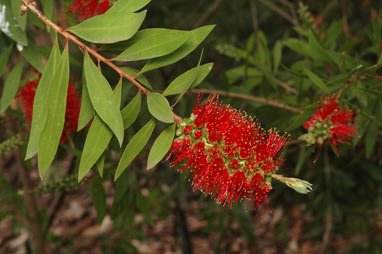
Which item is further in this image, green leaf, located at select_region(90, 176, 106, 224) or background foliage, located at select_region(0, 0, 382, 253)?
green leaf, located at select_region(90, 176, 106, 224)

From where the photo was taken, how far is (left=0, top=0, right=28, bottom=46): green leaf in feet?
4.03

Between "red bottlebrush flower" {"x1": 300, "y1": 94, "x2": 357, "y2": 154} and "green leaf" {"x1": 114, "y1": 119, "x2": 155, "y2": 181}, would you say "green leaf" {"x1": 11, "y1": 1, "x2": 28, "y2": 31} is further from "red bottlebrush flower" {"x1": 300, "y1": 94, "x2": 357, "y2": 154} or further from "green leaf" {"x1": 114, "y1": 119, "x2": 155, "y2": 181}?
"red bottlebrush flower" {"x1": 300, "y1": 94, "x2": 357, "y2": 154}

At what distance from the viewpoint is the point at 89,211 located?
4039 mm

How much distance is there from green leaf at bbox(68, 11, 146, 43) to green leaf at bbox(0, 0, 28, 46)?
316mm

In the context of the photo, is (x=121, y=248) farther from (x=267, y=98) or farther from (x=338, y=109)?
(x=338, y=109)

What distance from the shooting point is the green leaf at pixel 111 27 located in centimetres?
96

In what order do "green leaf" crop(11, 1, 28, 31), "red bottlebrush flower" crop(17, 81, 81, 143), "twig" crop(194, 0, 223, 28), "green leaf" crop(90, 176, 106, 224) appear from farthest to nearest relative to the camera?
"twig" crop(194, 0, 223, 28) < "green leaf" crop(90, 176, 106, 224) < "red bottlebrush flower" crop(17, 81, 81, 143) < "green leaf" crop(11, 1, 28, 31)

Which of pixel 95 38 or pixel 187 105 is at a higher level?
pixel 95 38

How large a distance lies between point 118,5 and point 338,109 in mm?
729

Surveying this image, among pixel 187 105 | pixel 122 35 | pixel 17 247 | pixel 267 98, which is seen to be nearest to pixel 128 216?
pixel 187 105

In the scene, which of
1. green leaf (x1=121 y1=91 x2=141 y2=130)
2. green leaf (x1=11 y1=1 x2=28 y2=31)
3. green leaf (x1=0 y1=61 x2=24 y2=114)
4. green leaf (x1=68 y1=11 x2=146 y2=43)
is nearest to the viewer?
green leaf (x1=68 y1=11 x2=146 y2=43)

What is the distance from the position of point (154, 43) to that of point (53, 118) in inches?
11.2

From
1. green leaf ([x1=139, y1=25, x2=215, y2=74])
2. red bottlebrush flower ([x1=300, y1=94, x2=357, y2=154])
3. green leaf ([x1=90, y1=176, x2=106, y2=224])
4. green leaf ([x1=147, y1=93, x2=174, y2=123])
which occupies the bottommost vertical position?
green leaf ([x1=90, y1=176, x2=106, y2=224])

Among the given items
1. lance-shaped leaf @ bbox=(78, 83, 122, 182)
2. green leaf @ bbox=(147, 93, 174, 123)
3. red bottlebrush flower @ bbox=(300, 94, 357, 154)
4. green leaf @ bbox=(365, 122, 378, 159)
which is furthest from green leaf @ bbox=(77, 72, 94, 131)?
green leaf @ bbox=(365, 122, 378, 159)
